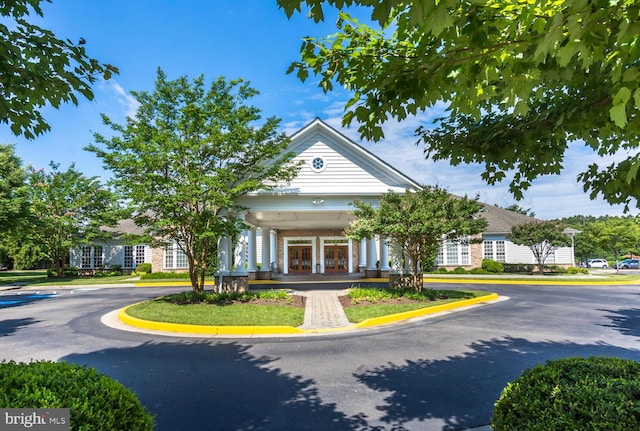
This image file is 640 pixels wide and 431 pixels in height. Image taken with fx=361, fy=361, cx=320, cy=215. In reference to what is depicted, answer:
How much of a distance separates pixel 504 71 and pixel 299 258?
28.9 meters

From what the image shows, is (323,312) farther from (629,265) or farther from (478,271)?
(629,265)

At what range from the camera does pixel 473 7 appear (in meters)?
2.79

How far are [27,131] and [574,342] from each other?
10825 millimetres

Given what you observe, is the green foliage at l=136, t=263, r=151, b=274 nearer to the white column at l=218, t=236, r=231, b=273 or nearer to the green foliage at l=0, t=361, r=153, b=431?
the white column at l=218, t=236, r=231, b=273

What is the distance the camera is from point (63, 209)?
30.8 meters

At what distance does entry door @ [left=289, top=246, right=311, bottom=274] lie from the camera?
31203 mm

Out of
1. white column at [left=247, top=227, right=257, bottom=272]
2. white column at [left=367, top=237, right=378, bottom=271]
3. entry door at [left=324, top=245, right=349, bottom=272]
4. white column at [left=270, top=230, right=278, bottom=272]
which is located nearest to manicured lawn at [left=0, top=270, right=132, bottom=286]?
white column at [left=247, top=227, right=257, bottom=272]

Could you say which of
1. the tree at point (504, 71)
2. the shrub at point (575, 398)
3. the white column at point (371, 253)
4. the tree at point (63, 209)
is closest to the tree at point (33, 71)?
the tree at point (504, 71)

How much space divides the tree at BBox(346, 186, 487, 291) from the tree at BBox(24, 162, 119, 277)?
2471 cm

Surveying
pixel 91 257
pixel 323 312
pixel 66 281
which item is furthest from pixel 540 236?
pixel 91 257

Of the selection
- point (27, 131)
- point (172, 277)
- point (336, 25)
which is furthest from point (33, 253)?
point (336, 25)

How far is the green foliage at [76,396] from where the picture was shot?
8.46 ft

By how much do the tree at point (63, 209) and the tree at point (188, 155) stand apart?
19.9 metres

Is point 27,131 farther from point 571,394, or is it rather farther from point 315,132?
point 315,132
